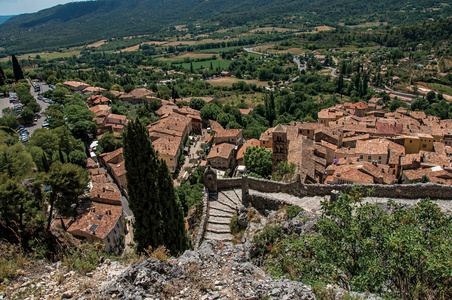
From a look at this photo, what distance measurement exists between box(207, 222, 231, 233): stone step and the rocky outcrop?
8.31 meters

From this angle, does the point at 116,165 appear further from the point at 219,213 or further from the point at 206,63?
the point at 206,63

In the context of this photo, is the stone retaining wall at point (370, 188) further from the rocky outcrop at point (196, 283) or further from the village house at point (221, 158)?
the village house at point (221, 158)

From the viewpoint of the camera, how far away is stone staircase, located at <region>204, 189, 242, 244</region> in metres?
17.5

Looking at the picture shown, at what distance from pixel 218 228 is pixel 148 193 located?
479cm

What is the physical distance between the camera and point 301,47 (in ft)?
628

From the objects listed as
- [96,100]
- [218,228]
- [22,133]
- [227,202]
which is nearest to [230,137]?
[227,202]

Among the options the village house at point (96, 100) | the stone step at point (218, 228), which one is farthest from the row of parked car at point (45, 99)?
the stone step at point (218, 228)

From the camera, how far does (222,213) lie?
19156 millimetres

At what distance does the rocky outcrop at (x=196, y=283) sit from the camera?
773cm

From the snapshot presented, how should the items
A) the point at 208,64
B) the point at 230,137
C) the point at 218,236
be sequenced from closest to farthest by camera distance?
the point at 218,236
the point at 230,137
the point at 208,64

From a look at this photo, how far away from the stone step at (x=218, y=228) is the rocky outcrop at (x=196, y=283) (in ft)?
27.3

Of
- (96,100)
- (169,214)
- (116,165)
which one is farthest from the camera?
(96,100)

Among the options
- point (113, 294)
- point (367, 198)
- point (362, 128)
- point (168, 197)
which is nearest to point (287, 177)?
point (367, 198)

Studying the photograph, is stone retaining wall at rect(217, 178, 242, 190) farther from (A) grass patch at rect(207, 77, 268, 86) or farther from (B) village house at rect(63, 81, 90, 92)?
(A) grass patch at rect(207, 77, 268, 86)
